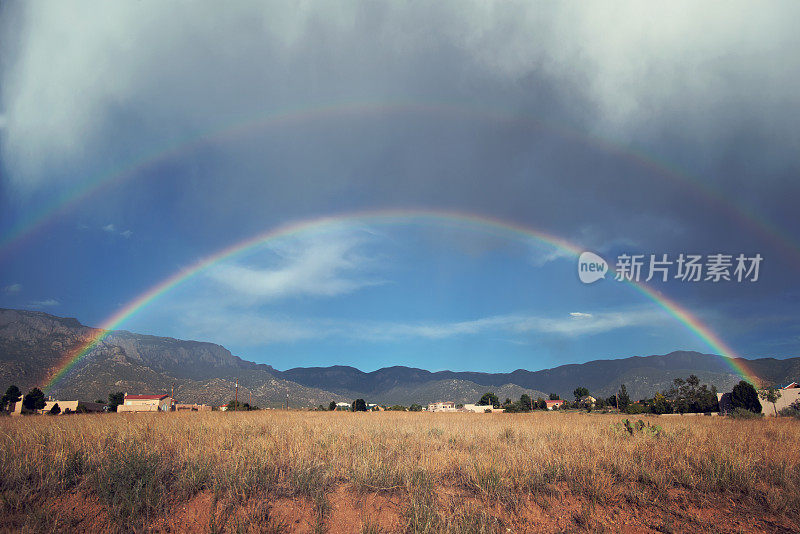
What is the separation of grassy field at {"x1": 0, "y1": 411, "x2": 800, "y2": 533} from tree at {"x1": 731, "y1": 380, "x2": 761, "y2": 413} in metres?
65.2

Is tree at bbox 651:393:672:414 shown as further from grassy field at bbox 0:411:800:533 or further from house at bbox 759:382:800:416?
grassy field at bbox 0:411:800:533

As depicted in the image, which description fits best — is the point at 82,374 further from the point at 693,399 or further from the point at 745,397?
the point at 745,397

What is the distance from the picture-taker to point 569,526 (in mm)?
6961

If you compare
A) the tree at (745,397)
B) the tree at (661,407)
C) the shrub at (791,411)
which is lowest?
the tree at (661,407)

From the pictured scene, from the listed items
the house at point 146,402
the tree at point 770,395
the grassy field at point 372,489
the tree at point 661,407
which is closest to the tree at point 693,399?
the tree at point 661,407

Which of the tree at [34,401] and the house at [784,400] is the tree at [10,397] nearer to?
the tree at [34,401]

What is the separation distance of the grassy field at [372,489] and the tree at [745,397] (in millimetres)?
65170

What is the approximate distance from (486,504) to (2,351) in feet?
469

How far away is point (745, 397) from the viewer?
60.9 metres

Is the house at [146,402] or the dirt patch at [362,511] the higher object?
the dirt patch at [362,511]

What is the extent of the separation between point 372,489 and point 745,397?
246 feet

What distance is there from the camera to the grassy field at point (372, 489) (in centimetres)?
645

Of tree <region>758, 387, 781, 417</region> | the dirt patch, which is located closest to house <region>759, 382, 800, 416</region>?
tree <region>758, 387, 781, 417</region>

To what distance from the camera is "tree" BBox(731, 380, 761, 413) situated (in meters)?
59.4
